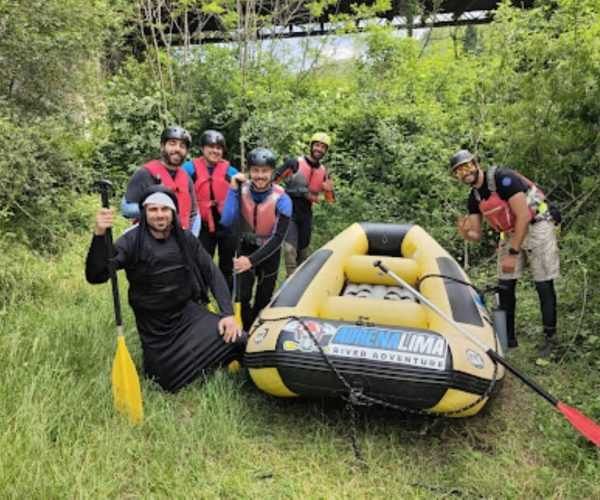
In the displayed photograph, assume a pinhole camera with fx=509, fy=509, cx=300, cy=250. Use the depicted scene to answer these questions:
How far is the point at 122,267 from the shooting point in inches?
119

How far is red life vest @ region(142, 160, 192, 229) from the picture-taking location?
379 cm

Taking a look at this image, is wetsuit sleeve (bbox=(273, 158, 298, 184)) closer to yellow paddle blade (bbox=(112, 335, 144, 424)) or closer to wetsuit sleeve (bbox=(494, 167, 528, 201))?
wetsuit sleeve (bbox=(494, 167, 528, 201))

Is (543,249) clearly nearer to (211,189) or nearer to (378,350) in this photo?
(378,350)

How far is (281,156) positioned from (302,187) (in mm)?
3452

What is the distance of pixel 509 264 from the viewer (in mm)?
3754

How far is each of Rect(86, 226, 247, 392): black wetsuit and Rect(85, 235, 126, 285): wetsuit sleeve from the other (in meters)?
0.01

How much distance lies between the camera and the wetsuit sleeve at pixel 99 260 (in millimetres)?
2818

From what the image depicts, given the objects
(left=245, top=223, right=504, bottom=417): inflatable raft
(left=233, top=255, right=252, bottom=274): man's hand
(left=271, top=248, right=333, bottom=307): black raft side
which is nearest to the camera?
(left=245, top=223, right=504, bottom=417): inflatable raft

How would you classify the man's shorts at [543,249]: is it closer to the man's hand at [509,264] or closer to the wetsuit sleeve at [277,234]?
the man's hand at [509,264]

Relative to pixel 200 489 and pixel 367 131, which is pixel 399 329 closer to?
pixel 200 489

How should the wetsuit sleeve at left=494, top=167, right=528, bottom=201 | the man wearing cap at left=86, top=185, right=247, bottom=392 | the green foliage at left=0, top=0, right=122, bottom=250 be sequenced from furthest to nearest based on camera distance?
the green foliage at left=0, top=0, right=122, bottom=250 < the wetsuit sleeve at left=494, top=167, right=528, bottom=201 < the man wearing cap at left=86, top=185, right=247, bottom=392

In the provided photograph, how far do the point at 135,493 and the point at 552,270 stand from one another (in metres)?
3.04

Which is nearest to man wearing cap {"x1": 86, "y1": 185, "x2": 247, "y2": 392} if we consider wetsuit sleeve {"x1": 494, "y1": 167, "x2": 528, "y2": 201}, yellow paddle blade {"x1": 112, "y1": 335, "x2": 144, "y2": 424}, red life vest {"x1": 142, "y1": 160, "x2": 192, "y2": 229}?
yellow paddle blade {"x1": 112, "y1": 335, "x2": 144, "y2": 424}

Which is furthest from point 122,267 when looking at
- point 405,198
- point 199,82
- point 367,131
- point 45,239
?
point 199,82
